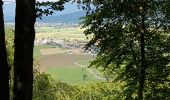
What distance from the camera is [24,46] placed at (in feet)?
20.4

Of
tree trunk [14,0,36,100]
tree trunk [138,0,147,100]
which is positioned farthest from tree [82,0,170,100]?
tree trunk [14,0,36,100]

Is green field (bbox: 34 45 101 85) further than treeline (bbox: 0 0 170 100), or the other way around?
green field (bbox: 34 45 101 85)

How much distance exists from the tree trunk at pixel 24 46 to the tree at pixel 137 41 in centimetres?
993

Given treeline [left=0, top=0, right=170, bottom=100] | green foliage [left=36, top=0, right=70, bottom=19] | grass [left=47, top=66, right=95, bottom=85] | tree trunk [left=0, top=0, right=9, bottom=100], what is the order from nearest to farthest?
tree trunk [left=0, top=0, right=9, bottom=100]
green foliage [left=36, top=0, right=70, bottom=19]
treeline [left=0, top=0, right=170, bottom=100]
grass [left=47, top=66, right=95, bottom=85]

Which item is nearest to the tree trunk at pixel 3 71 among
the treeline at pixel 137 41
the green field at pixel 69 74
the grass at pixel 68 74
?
the treeline at pixel 137 41

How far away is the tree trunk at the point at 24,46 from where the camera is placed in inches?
244

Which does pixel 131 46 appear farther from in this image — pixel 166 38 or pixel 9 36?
pixel 9 36

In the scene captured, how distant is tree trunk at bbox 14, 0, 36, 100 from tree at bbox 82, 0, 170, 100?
993cm

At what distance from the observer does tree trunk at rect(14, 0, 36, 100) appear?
619 centimetres

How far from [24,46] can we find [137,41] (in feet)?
36.0

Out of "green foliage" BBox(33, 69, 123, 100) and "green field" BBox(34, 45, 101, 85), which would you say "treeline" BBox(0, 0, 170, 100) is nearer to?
"green foliage" BBox(33, 69, 123, 100)

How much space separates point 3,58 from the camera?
6.98m

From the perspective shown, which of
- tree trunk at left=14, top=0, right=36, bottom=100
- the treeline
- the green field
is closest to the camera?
tree trunk at left=14, top=0, right=36, bottom=100

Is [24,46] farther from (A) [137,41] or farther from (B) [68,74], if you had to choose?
(B) [68,74]
